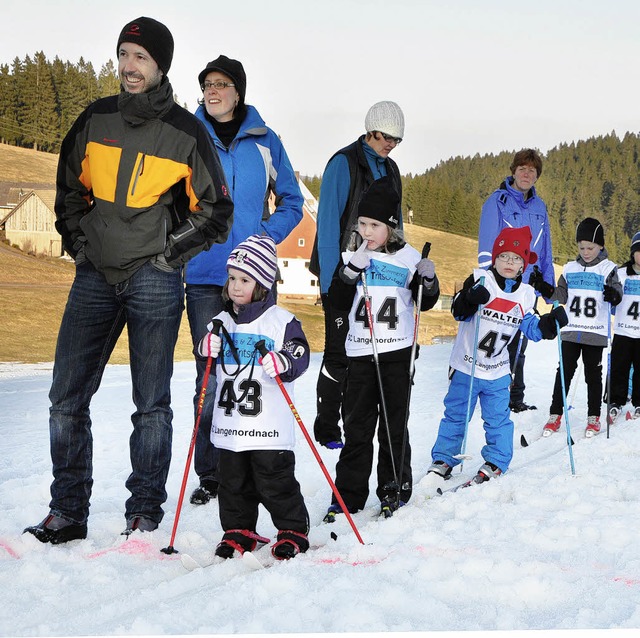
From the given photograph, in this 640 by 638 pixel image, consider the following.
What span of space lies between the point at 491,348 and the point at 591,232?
89.5 inches

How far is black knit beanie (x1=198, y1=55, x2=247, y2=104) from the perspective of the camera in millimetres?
3234

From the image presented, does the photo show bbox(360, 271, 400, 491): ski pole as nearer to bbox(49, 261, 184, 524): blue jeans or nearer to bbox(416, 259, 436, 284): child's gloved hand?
bbox(416, 259, 436, 284): child's gloved hand

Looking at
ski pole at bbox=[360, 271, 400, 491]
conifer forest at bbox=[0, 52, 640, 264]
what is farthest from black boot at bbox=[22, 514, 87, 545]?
conifer forest at bbox=[0, 52, 640, 264]

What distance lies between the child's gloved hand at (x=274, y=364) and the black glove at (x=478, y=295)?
1520mm

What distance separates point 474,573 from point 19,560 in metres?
1.42

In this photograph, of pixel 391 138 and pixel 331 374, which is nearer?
pixel 391 138

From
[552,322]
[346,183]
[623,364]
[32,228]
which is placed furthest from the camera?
[32,228]

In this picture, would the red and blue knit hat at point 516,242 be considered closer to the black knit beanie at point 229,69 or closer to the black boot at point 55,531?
the black knit beanie at point 229,69

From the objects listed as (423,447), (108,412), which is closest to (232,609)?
(423,447)

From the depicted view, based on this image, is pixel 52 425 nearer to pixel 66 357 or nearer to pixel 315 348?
pixel 66 357

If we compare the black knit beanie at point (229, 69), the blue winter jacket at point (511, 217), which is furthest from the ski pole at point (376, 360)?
the blue winter jacket at point (511, 217)

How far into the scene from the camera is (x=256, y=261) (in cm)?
276

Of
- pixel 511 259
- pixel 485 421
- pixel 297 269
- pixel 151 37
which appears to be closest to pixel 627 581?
pixel 485 421

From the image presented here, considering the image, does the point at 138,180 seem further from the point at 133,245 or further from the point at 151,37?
the point at 151,37
